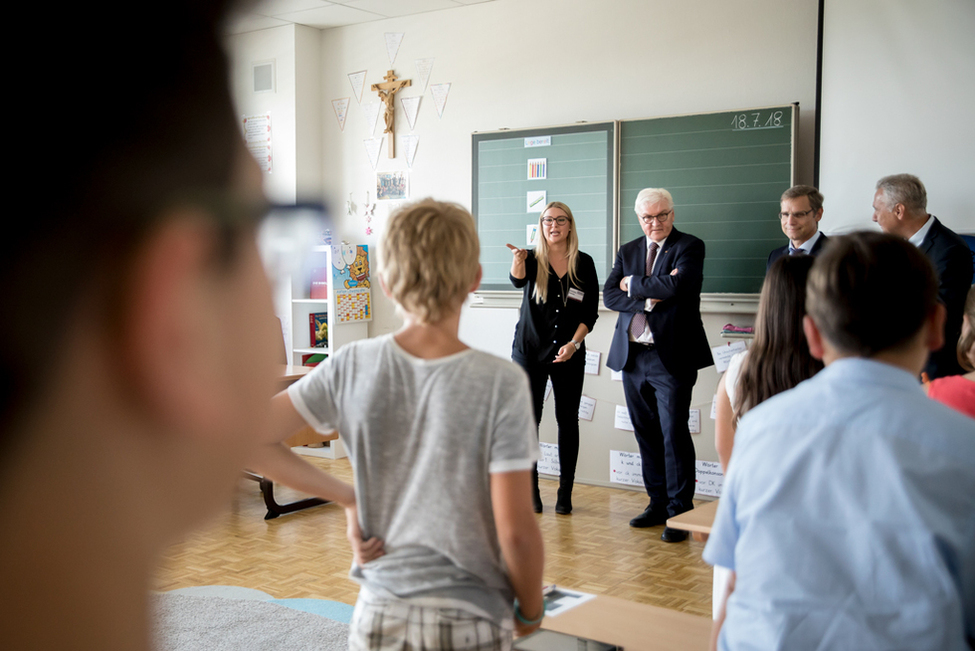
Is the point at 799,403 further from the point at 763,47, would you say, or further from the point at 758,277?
the point at 763,47

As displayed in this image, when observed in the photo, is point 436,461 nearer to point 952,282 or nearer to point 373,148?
point 952,282

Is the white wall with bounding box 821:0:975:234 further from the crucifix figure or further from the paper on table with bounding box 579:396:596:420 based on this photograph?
the crucifix figure

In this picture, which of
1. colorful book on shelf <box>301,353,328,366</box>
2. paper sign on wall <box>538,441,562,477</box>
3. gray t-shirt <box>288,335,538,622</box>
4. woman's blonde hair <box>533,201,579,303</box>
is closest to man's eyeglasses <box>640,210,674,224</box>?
woman's blonde hair <box>533,201,579,303</box>

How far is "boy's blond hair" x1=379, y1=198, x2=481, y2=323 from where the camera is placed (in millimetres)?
1289

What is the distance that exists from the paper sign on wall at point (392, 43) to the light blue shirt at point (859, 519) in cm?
548

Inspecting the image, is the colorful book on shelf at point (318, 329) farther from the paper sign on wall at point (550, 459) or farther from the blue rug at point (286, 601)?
the blue rug at point (286, 601)

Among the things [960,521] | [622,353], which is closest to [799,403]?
[960,521]

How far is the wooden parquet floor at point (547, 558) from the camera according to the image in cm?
337

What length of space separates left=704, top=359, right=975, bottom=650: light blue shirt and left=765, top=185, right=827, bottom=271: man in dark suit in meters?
2.84

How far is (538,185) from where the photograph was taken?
17.7 feet

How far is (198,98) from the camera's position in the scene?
0.25 meters

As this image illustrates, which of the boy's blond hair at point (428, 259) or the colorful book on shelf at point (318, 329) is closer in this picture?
the boy's blond hair at point (428, 259)

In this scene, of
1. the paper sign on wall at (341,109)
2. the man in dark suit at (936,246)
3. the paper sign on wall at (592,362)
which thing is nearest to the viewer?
the man in dark suit at (936,246)

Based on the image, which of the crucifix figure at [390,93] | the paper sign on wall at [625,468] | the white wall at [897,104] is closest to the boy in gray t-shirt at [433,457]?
Answer: the white wall at [897,104]
